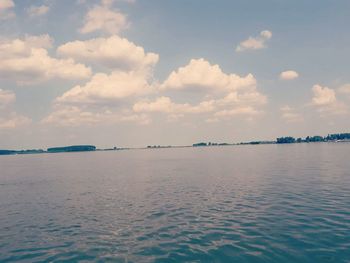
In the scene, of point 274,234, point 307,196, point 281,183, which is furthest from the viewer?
point 281,183

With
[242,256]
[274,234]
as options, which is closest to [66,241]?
[242,256]

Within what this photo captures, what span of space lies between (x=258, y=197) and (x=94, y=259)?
29.2m

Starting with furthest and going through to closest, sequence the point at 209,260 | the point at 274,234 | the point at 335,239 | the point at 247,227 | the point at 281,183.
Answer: the point at 281,183 < the point at 247,227 < the point at 274,234 < the point at 335,239 < the point at 209,260

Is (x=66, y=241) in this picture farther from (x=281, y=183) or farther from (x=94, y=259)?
(x=281, y=183)

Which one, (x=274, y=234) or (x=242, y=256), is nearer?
(x=242, y=256)

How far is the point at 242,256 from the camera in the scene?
21484mm

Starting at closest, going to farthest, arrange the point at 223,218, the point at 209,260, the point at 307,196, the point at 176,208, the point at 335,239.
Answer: the point at 209,260 < the point at 335,239 < the point at 223,218 < the point at 176,208 < the point at 307,196

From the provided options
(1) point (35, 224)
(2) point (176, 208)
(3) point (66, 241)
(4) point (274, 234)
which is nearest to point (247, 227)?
(4) point (274, 234)

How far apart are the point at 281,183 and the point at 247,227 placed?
31349 mm

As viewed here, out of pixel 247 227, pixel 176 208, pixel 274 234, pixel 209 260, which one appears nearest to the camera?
pixel 209 260

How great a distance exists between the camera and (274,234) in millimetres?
25906

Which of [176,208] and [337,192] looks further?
[337,192]

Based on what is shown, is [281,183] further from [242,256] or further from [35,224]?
[35,224]

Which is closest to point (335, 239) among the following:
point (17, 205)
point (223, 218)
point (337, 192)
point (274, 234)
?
point (274, 234)
